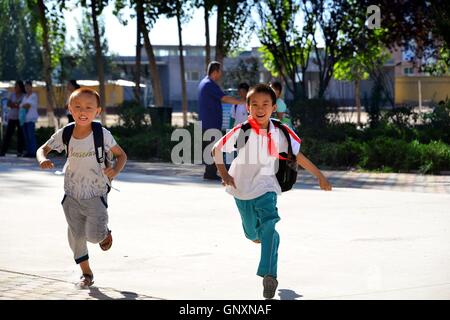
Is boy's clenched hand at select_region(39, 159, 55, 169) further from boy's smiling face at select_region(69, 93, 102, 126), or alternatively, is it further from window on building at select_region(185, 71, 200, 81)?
window on building at select_region(185, 71, 200, 81)

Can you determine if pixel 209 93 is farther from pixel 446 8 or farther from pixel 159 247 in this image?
pixel 446 8

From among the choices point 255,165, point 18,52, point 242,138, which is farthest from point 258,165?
point 18,52

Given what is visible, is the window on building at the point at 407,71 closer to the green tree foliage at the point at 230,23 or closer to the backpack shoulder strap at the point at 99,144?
the green tree foliage at the point at 230,23

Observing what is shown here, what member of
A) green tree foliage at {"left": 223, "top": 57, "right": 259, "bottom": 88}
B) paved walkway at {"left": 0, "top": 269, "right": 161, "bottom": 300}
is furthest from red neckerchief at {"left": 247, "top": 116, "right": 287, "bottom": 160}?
green tree foliage at {"left": 223, "top": 57, "right": 259, "bottom": 88}

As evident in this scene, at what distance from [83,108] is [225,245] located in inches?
96.2

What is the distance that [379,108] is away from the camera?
25.7 m

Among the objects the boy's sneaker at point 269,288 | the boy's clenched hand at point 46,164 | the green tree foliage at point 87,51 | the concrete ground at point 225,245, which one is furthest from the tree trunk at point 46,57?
the green tree foliage at point 87,51

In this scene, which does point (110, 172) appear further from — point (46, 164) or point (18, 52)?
point (18, 52)

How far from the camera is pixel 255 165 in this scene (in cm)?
797

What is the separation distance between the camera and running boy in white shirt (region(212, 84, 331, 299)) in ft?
25.9

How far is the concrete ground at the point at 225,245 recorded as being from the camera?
7.89 metres

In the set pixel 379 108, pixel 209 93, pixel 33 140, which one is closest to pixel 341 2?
pixel 379 108

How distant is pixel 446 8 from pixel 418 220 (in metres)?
13.5

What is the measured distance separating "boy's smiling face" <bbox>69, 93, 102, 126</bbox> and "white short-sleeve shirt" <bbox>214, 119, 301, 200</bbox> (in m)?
0.94
